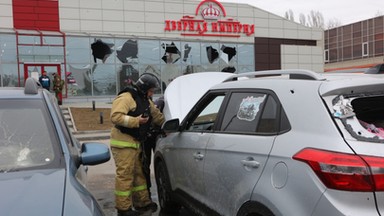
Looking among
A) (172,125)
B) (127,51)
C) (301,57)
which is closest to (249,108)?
(172,125)

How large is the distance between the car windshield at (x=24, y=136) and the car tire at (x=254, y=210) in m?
1.43

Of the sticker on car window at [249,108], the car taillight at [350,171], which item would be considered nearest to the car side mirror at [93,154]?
the sticker on car window at [249,108]

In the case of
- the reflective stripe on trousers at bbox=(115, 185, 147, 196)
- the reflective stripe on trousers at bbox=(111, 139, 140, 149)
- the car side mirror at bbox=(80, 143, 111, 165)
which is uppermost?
the car side mirror at bbox=(80, 143, 111, 165)

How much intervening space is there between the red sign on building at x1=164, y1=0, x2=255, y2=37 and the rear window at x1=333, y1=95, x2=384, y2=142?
2477cm

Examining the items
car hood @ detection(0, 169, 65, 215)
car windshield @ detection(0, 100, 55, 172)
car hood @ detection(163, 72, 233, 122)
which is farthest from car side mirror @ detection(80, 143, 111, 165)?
car hood @ detection(163, 72, 233, 122)

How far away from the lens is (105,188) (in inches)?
260

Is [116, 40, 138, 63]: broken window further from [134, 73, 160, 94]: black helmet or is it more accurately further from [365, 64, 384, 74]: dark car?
[365, 64, 384, 74]: dark car

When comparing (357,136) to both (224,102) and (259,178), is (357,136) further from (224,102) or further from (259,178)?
(224,102)

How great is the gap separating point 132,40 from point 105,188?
65.9 feet

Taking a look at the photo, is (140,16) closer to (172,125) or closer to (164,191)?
(164,191)

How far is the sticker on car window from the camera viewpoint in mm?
3098

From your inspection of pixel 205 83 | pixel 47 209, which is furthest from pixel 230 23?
pixel 47 209

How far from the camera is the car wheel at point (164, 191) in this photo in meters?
4.88

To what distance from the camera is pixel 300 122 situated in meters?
2.57
